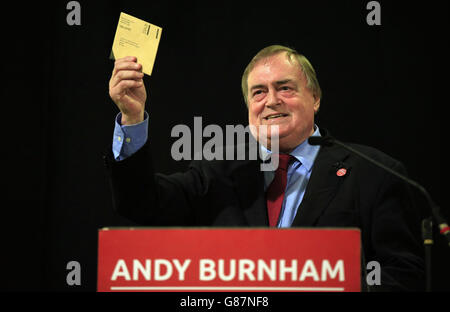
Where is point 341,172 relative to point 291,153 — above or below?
below

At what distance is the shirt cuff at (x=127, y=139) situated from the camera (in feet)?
5.97

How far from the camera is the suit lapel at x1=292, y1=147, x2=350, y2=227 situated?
1.89 m

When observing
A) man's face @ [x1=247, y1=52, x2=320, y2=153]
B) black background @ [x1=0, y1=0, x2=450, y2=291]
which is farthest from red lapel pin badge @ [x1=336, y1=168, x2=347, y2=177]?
black background @ [x1=0, y1=0, x2=450, y2=291]

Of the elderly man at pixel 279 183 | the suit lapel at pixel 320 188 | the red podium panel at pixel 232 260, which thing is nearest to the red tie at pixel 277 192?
the elderly man at pixel 279 183

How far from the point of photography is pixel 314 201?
192cm

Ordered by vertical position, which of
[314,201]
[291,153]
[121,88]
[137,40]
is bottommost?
[314,201]

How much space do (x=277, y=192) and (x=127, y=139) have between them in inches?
22.9

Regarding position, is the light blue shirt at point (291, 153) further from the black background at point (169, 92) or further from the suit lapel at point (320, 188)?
the black background at point (169, 92)

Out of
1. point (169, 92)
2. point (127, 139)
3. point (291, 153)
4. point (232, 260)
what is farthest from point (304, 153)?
point (232, 260)

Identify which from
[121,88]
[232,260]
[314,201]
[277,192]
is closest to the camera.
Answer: [232,260]

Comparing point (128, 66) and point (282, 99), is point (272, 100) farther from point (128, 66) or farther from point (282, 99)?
point (128, 66)

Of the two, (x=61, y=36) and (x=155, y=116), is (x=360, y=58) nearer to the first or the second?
(x=155, y=116)

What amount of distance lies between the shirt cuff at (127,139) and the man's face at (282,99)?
22.5 inches
